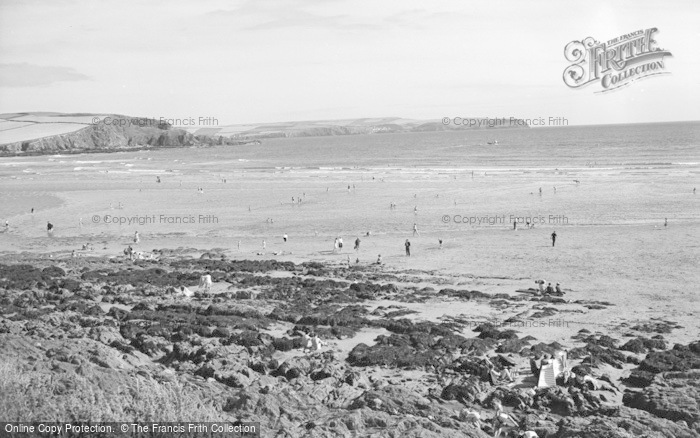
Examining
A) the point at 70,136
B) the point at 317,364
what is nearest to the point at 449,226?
the point at 317,364

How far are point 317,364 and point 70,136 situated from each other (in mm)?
175556

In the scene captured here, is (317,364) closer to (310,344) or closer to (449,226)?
(310,344)

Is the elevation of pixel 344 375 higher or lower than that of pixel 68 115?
lower

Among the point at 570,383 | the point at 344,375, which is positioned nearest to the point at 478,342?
the point at 570,383

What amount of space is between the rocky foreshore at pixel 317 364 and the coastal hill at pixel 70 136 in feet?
471

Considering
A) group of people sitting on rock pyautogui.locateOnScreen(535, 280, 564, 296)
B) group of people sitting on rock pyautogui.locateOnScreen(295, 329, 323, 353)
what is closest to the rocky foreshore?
group of people sitting on rock pyautogui.locateOnScreen(295, 329, 323, 353)

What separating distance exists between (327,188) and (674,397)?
49.7 metres

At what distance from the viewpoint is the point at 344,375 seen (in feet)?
42.6

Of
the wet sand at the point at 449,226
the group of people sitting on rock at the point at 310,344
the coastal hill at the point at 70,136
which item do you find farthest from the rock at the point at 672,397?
the coastal hill at the point at 70,136

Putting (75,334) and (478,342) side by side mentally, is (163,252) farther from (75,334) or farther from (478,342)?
(478,342)

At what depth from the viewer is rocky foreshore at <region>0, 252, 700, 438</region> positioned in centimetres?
932

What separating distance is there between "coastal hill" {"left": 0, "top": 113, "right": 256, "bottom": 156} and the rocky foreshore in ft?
471

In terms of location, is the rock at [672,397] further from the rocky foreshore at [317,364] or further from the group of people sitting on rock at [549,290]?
the group of people sitting on rock at [549,290]

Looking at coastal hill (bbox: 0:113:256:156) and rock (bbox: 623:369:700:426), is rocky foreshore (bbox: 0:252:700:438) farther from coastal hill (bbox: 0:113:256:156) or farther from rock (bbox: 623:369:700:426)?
coastal hill (bbox: 0:113:256:156)
